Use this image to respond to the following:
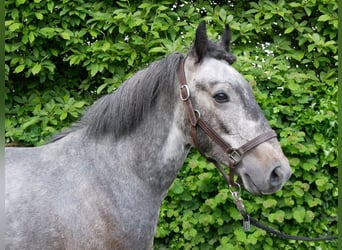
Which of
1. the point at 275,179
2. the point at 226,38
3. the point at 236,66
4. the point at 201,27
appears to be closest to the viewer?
the point at 275,179

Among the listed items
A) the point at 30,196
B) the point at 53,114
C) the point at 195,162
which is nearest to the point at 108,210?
the point at 30,196

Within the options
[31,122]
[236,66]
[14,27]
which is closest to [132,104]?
[236,66]

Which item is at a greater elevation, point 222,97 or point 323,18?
point 222,97

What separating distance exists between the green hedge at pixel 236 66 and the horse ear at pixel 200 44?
4.80 feet

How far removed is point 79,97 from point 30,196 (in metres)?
2.50

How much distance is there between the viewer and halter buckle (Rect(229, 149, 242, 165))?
6.73ft

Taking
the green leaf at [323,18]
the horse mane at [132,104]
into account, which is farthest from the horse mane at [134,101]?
the green leaf at [323,18]

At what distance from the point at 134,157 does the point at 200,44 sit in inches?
26.2

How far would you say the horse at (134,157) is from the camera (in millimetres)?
2006

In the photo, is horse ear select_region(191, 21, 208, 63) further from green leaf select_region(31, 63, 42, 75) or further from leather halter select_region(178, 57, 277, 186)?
green leaf select_region(31, 63, 42, 75)

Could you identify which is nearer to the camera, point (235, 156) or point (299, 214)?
point (235, 156)

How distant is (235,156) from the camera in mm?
2064

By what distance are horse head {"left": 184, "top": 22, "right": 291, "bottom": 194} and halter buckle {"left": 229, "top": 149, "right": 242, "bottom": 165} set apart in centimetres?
1

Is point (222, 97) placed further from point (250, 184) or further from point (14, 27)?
point (14, 27)
